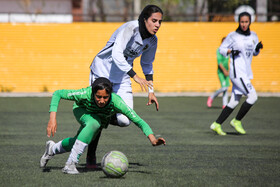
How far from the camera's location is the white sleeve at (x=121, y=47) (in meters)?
6.58

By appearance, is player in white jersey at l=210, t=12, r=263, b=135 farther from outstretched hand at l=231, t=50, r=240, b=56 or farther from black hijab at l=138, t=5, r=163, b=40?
black hijab at l=138, t=5, r=163, b=40

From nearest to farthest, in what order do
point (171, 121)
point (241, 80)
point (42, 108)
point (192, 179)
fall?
1. point (192, 179)
2. point (241, 80)
3. point (171, 121)
4. point (42, 108)

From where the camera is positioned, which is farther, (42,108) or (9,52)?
(9,52)

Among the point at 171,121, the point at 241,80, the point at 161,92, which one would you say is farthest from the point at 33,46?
the point at 241,80

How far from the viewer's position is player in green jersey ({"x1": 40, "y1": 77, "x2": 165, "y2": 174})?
5.92m

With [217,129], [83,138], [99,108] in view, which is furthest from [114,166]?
[217,129]

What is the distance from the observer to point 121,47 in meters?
6.61

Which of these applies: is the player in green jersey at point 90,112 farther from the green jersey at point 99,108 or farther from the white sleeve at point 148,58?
the white sleeve at point 148,58

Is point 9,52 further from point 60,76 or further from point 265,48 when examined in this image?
point 265,48

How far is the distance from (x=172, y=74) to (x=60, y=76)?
16.1 ft

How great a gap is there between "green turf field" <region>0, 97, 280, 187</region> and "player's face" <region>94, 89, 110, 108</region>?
0.83 metres

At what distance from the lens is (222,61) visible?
16391 millimetres

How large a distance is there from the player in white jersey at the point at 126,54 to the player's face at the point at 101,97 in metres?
0.58

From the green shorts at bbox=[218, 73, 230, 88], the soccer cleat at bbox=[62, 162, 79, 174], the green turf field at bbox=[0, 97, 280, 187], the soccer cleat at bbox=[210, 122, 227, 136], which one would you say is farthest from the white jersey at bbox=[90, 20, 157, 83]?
the green shorts at bbox=[218, 73, 230, 88]
